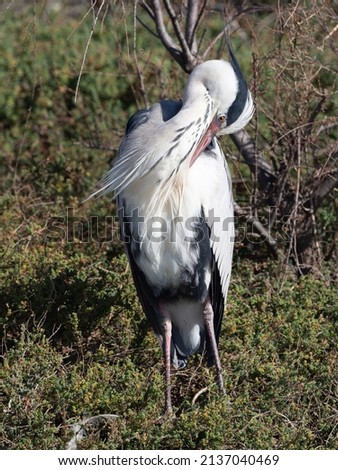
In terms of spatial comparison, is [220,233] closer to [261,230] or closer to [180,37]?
[261,230]

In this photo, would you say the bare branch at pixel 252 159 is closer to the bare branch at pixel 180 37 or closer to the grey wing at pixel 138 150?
the bare branch at pixel 180 37

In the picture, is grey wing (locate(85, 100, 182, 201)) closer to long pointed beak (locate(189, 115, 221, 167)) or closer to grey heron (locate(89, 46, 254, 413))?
grey heron (locate(89, 46, 254, 413))

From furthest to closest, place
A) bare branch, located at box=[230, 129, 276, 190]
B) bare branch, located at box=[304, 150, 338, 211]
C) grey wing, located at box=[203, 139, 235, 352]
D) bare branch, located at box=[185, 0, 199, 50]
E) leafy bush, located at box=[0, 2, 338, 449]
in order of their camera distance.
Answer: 1. bare branch, located at box=[230, 129, 276, 190]
2. bare branch, located at box=[304, 150, 338, 211]
3. bare branch, located at box=[185, 0, 199, 50]
4. grey wing, located at box=[203, 139, 235, 352]
5. leafy bush, located at box=[0, 2, 338, 449]

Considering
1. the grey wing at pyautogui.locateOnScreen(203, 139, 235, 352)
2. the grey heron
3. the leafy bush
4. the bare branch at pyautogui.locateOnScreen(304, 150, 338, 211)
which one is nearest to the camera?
the leafy bush

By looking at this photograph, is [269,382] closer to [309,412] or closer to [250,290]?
[309,412]

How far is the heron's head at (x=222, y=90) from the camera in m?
4.32

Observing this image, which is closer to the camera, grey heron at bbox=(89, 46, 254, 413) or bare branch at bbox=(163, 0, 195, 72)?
grey heron at bbox=(89, 46, 254, 413)

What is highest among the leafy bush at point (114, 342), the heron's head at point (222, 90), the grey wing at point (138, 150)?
the heron's head at point (222, 90)

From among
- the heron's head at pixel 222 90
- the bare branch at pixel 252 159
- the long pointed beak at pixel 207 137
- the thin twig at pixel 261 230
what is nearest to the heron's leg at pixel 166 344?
the long pointed beak at pixel 207 137

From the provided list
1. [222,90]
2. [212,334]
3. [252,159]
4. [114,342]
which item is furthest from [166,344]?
[252,159]

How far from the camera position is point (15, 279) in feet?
16.9

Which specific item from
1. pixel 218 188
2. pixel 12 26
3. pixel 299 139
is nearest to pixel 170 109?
pixel 218 188

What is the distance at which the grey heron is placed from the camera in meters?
4.31

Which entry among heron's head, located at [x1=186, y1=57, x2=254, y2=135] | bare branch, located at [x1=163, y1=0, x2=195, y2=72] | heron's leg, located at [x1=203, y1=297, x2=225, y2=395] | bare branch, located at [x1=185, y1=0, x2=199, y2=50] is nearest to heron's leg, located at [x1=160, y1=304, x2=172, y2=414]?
heron's leg, located at [x1=203, y1=297, x2=225, y2=395]
